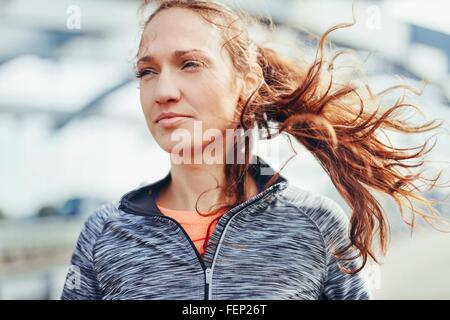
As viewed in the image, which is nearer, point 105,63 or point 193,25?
point 193,25

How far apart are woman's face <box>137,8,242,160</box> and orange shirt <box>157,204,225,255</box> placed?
19cm

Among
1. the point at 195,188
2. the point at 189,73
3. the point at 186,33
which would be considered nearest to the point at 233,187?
the point at 195,188

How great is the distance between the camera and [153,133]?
5.50 feet

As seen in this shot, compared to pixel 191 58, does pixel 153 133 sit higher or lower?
lower

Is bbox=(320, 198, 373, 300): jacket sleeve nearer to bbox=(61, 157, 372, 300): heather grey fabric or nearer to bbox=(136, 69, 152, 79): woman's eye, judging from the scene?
bbox=(61, 157, 372, 300): heather grey fabric

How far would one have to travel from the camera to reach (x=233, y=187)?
166 cm

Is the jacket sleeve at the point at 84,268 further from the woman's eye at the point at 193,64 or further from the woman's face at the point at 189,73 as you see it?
the woman's eye at the point at 193,64

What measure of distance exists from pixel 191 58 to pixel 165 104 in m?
0.14

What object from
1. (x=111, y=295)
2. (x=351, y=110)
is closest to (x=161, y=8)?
(x=351, y=110)

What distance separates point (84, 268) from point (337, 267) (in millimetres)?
681

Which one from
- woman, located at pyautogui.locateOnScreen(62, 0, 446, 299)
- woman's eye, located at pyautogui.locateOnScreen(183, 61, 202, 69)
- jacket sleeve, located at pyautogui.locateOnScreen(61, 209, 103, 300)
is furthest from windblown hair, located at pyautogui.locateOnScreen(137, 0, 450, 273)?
jacket sleeve, located at pyautogui.locateOnScreen(61, 209, 103, 300)

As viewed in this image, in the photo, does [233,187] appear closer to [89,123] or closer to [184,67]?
[184,67]
